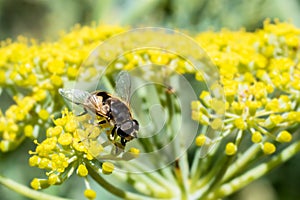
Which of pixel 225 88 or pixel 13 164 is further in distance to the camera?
pixel 13 164

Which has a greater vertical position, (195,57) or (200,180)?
(195,57)

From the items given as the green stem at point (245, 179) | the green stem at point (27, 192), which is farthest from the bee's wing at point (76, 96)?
the green stem at point (245, 179)

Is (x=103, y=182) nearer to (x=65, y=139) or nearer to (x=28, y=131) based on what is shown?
(x=65, y=139)

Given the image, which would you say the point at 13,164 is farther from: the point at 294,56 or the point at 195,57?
the point at 294,56

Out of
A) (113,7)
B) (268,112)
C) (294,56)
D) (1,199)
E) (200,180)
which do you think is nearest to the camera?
(268,112)

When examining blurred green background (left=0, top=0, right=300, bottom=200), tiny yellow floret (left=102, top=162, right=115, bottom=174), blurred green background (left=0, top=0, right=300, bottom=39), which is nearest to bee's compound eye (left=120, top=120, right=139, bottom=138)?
tiny yellow floret (left=102, top=162, right=115, bottom=174)

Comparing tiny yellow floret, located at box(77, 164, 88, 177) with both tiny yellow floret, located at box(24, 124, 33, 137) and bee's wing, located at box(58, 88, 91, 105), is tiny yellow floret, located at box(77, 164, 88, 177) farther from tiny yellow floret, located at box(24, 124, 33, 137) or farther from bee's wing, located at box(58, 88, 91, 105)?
tiny yellow floret, located at box(24, 124, 33, 137)

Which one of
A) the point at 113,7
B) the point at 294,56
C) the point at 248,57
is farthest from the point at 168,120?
the point at 113,7

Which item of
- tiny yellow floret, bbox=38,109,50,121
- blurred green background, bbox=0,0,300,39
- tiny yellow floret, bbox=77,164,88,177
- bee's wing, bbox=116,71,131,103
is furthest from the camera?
blurred green background, bbox=0,0,300,39
